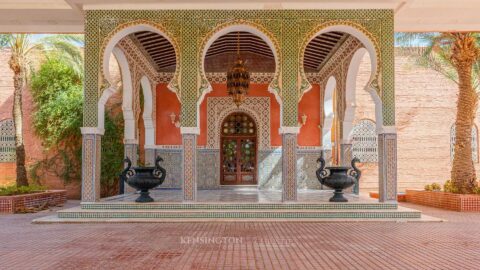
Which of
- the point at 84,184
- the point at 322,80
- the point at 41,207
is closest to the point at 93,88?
the point at 84,184

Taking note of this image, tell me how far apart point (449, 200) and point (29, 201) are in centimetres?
896

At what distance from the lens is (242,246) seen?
5078 millimetres

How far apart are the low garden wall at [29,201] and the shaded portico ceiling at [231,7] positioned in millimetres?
3606

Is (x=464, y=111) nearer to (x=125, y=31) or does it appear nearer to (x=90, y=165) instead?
(x=125, y=31)

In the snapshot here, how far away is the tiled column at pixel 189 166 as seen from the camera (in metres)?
7.52

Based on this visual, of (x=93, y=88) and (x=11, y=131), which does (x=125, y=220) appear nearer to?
(x=93, y=88)

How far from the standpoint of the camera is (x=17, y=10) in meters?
8.36

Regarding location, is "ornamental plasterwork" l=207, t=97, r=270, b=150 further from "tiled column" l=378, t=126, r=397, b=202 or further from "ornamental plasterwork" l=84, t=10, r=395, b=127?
"tiled column" l=378, t=126, r=397, b=202

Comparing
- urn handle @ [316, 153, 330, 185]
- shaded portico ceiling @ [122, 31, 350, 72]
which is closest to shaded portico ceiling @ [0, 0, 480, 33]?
shaded portico ceiling @ [122, 31, 350, 72]

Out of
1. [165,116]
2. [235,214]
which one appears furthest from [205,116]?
[235,214]

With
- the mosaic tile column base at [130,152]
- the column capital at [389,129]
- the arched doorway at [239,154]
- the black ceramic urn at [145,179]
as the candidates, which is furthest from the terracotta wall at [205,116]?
the column capital at [389,129]

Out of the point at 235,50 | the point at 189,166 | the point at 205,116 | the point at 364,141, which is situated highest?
the point at 235,50

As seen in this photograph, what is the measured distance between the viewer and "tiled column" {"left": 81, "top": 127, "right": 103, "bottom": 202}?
7461mm

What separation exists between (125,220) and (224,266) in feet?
11.6
